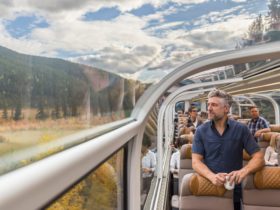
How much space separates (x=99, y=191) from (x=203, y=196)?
1.60 metres

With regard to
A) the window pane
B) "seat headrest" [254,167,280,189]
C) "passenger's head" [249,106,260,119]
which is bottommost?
"seat headrest" [254,167,280,189]

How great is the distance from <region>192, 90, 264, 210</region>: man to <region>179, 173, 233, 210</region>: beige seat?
0.42 ft

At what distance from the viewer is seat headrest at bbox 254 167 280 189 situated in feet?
9.82

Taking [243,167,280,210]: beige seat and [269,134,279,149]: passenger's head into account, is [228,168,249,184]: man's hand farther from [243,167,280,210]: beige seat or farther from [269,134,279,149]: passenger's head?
Result: [269,134,279,149]: passenger's head

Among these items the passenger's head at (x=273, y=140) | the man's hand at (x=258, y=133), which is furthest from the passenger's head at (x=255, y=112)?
the passenger's head at (x=273, y=140)

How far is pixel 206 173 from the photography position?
10.1 feet

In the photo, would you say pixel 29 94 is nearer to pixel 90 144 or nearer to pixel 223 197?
pixel 90 144

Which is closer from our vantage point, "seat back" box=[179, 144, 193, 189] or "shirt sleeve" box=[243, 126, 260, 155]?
"shirt sleeve" box=[243, 126, 260, 155]

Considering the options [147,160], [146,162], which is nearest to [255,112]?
[147,160]

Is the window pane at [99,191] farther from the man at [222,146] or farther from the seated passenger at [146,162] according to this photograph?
the man at [222,146]

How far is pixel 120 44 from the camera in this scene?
1686mm

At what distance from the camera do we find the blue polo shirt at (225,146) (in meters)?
3.26

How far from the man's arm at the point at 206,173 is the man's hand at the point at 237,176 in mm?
60

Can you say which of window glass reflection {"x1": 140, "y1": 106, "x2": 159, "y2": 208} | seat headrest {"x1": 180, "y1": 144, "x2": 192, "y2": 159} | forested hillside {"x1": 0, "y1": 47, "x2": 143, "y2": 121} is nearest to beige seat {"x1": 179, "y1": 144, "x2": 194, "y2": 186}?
seat headrest {"x1": 180, "y1": 144, "x2": 192, "y2": 159}
